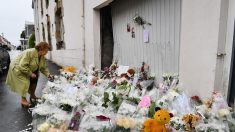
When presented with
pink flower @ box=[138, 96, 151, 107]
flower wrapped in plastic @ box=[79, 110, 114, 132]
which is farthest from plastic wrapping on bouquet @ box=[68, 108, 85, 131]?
pink flower @ box=[138, 96, 151, 107]

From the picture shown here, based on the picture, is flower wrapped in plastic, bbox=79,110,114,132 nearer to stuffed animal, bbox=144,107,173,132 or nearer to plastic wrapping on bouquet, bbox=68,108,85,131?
plastic wrapping on bouquet, bbox=68,108,85,131

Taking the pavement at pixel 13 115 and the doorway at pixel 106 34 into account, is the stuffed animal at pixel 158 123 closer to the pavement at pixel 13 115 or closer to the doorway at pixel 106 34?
the pavement at pixel 13 115

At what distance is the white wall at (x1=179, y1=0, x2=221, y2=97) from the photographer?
276cm

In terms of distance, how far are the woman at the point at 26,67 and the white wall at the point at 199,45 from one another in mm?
3093

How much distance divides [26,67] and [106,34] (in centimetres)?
220

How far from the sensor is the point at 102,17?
6.70 metres

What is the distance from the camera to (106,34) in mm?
6770

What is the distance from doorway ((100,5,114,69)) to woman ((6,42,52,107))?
1.67 metres

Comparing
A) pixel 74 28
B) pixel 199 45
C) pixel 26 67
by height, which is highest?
pixel 74 28

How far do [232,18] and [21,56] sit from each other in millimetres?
4355

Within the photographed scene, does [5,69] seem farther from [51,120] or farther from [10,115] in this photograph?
[51,120]

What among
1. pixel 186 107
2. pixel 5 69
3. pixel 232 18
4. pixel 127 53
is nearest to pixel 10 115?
pixel 127 53

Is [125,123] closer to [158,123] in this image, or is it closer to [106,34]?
[158,123]

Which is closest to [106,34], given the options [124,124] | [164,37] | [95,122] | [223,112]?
[164,37]
